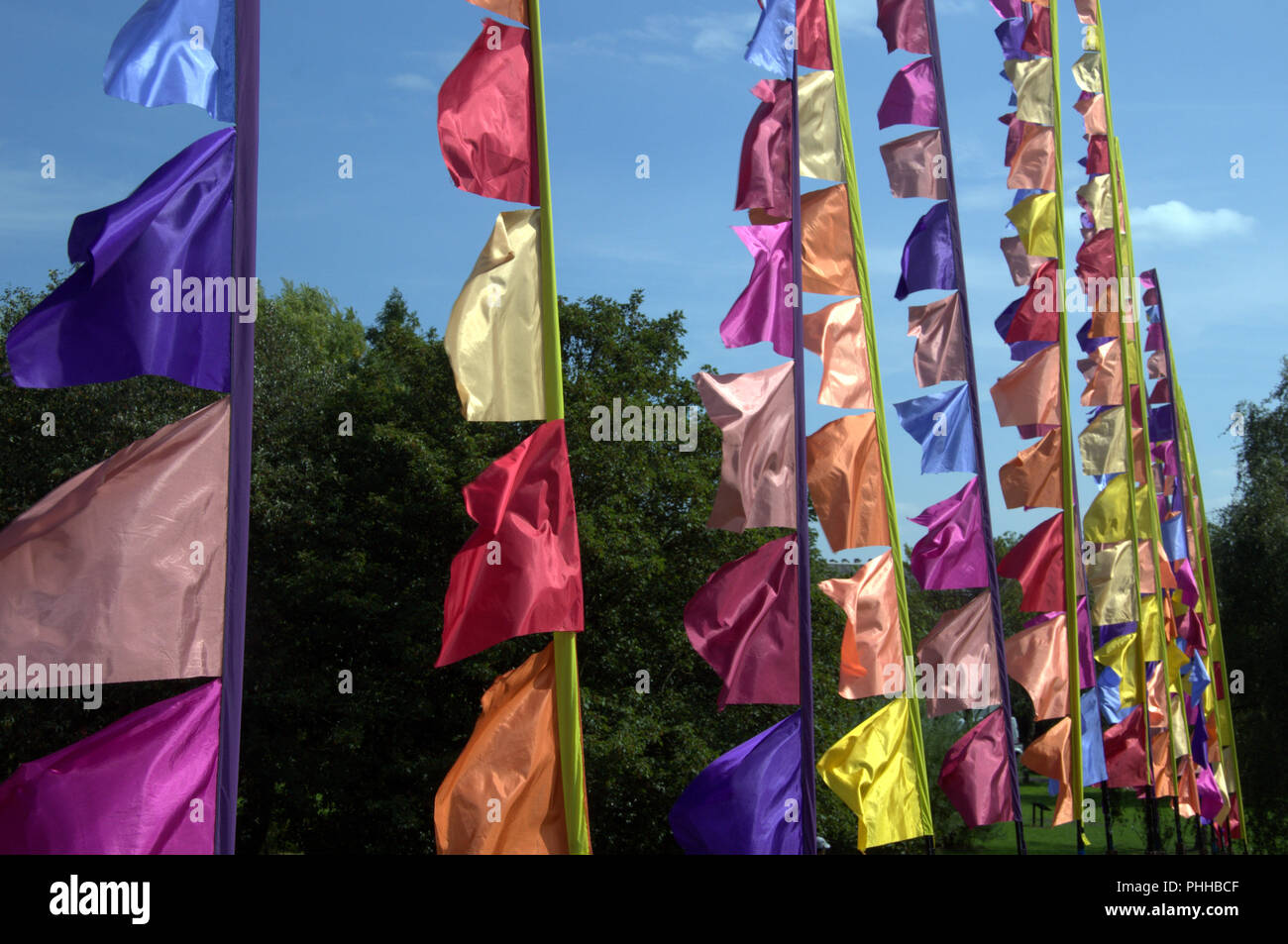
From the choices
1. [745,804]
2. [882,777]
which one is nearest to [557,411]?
[745,804]

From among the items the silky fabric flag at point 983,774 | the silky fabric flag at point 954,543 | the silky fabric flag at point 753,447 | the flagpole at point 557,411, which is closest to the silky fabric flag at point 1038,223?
the silky fabric flag at point 954,543

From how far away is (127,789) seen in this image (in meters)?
4.35

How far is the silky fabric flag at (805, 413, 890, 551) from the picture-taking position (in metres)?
8.41

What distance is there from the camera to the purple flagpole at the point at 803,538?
6855mm

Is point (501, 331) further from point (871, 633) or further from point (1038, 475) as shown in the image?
point (1038, 475)

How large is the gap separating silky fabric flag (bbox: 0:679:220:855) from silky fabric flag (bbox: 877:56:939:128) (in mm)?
7951

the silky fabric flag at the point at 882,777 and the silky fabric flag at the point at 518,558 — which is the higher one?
the silky fabric flag at the point at 518,558

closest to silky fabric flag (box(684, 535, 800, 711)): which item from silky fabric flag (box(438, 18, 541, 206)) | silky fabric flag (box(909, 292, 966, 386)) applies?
silky fabric flag (box(438, 18, 541, 206))

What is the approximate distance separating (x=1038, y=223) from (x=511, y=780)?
8785 mm

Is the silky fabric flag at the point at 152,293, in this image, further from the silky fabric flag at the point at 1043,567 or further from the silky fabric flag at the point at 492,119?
the silky fabric flag at the point at 1043,567

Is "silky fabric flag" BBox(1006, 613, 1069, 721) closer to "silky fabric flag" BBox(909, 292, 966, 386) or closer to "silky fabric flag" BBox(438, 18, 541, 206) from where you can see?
"silky fabric flag" BBox(909, 292, 966, 386)

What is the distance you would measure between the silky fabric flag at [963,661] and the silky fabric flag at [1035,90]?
16.1ft

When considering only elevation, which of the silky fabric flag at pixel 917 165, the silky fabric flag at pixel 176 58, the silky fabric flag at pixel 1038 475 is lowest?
the silky fabric flag at pixel 1038 475
